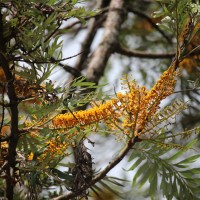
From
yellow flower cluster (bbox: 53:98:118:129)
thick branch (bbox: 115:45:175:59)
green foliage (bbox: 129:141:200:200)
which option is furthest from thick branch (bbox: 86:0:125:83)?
yellow flower cluster (bbox: 53:98:118:129)

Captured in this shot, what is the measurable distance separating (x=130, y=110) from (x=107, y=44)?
3.31ft

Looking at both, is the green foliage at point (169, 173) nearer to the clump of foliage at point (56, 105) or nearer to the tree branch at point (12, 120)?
the clump of foliage at point (56, 105)

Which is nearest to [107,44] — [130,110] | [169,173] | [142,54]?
[142,54]

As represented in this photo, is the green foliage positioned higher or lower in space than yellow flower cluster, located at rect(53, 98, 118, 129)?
lower

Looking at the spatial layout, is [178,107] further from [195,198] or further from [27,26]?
[27,26]

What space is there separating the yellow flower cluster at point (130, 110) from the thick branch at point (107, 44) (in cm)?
79

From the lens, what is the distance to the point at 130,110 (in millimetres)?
1029

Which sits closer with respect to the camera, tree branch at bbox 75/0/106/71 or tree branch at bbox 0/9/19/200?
tree branch at bbox 0/9/19/200

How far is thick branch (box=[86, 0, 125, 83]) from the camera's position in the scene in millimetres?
1889

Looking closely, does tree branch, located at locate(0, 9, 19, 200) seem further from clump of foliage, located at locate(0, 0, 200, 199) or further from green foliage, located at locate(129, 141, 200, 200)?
green foliage, located at locate(129, 141, 200, 200)

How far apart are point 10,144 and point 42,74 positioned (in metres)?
0.15

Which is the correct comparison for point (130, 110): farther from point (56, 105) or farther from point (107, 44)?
point (107, 44)

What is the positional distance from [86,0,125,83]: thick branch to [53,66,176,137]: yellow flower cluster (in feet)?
2.61

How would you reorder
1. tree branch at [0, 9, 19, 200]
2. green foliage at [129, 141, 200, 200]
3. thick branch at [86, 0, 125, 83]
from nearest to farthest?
tree branch at [0, 9, 19, 200], green foliage at [129, 141, 200, 200], thick branch at [86, 0, 125, 83]
